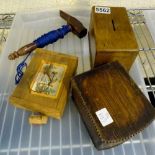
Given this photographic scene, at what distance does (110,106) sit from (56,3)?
506mm

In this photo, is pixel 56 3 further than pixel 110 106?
Yes

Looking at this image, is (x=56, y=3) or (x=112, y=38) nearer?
(x=112, y=38)

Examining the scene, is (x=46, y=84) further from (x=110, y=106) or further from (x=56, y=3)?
(x=56, y=3)

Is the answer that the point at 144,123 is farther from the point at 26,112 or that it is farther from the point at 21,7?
the point at 21,7

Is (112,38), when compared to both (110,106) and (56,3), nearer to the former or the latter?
(110,106)

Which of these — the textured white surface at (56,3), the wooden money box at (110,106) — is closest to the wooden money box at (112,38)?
the wooden money box at (110,106)

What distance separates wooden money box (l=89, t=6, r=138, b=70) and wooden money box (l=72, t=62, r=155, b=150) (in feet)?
0.11

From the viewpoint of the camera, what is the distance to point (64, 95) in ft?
1.84

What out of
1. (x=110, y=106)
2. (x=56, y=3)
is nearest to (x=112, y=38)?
(x=110, y=106)

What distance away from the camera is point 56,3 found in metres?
0.86

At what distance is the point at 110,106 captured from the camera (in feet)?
1.66

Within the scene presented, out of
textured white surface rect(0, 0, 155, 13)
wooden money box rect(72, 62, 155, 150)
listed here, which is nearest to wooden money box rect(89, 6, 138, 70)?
wooden money box rect(72, 62, 155, 150)

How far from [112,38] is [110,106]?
0.61 ft

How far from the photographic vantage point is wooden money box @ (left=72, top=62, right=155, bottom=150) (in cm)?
47
